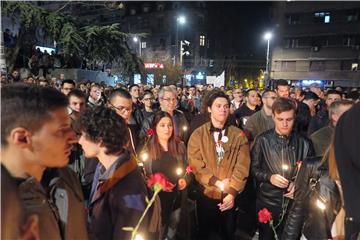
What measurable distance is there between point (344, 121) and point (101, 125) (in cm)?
164

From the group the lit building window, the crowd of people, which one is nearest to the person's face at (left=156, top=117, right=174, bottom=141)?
the crowd of people

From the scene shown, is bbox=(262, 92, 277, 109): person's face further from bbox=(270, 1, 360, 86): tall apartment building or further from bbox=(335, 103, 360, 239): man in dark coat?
bbox=(270, 1, 360, 86): tall apartment building

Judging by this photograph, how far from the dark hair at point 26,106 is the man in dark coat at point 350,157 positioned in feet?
4.37

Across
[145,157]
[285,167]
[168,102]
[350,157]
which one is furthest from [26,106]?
[168,102]

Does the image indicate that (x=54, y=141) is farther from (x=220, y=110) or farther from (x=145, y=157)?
(x=220, y=110)

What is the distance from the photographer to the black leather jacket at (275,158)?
393 centimetres

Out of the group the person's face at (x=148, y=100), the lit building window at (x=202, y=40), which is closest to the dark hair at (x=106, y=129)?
the person's face at (x=148, y=100)

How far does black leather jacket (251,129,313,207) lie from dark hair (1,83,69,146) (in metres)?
2.88

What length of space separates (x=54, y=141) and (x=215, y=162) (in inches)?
113

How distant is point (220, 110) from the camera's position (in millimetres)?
4395

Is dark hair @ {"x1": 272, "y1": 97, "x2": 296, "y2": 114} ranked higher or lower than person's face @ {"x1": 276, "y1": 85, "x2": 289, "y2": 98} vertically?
lower

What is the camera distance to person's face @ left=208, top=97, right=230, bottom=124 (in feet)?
14.4

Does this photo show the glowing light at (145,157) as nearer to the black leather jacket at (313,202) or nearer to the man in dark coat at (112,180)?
the man in dark coat at (112,180)

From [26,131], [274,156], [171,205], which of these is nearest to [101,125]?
[26,131]
